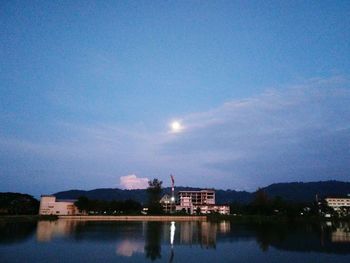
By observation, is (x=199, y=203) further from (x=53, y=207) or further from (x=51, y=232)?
(x=51, y=232)

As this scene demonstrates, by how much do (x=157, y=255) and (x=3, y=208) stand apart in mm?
69530

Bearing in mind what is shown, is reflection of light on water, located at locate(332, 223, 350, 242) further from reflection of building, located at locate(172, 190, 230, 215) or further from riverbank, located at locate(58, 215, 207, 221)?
reflection of building, located at locate(172, 190, 230, 215)

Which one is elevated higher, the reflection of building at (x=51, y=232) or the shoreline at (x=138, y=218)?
the shoreline at (x=138, y=218)

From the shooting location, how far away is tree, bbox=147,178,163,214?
84562 millimetres

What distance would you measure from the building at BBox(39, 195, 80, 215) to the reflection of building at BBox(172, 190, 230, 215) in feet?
118

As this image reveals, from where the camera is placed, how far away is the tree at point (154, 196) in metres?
84.6

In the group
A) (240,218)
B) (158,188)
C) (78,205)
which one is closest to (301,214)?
(240,218)

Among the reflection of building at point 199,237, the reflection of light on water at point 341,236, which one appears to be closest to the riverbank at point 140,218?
the reflection of building at point 199,237

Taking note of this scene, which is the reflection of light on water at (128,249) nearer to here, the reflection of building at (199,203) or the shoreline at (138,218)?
the shoreline at (138,218)

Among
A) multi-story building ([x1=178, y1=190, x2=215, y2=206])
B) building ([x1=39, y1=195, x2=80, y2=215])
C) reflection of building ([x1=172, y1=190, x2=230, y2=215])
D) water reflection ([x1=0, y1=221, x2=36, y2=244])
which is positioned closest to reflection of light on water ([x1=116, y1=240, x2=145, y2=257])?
water reflection ([x1=0, y1=221, x2=36, y2=244])

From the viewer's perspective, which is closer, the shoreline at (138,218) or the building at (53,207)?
the shoreline at (138,218)

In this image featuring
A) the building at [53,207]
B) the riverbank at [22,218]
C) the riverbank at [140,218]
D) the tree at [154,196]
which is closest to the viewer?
the riverbank at [22,218]

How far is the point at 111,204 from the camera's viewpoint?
3622 inches

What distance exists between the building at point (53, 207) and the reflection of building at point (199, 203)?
36.0m
